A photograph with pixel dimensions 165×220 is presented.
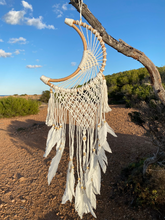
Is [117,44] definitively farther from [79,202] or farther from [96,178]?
[79,202]

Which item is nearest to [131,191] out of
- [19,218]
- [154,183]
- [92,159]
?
[154,183]

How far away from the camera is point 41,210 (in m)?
2.21

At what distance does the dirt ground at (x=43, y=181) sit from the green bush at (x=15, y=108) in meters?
3.31

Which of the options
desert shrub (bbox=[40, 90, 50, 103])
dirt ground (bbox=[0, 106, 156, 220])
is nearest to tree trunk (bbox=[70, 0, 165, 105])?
dirt ground (bbox=[0, 106, 156, 220])

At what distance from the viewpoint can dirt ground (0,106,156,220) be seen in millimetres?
2105

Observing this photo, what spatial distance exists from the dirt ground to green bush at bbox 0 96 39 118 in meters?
3.31

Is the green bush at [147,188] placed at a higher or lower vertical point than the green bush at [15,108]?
lower

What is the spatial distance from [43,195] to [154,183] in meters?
1.65

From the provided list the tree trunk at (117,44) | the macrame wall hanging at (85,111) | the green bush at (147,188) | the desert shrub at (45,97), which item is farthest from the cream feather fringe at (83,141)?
the desert shrub at (45,97)

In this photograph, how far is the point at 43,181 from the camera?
2793mm

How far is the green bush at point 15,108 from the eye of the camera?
7.81 meters

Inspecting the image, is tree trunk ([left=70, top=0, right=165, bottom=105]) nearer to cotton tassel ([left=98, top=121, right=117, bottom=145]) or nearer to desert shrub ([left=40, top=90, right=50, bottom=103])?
cotton tassel ([left=98, top=121, right=117, bottom=145])

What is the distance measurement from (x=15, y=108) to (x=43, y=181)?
19.5 ft

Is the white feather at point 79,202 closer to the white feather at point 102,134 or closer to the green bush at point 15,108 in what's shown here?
the white feather at point 102,134
